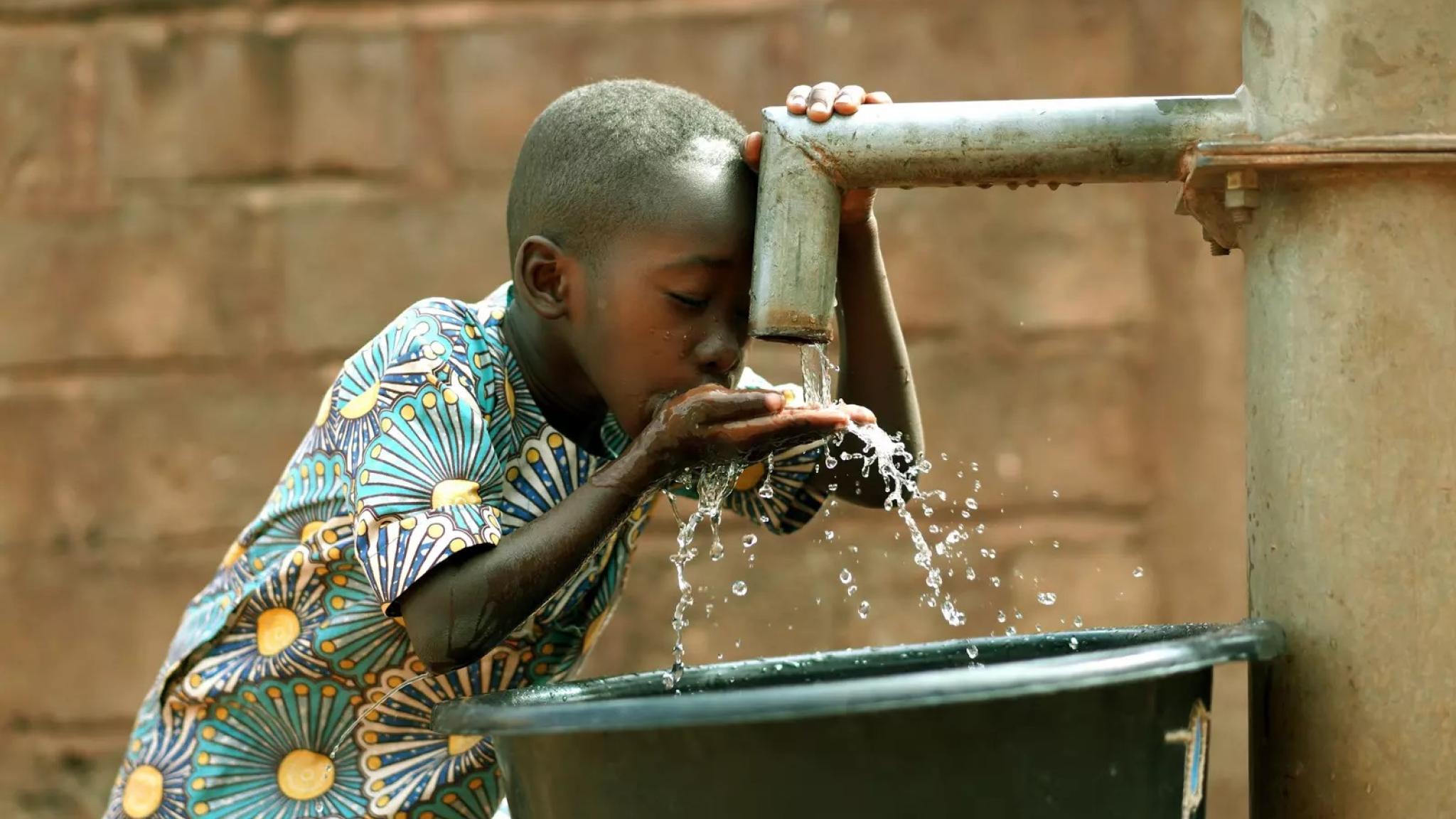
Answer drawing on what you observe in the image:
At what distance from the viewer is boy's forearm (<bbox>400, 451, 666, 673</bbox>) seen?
166 centimetres

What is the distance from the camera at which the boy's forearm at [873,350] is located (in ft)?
6.95

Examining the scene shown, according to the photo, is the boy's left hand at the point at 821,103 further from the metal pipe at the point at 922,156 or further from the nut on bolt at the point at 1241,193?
the nut on bolt at the point at 1241,193

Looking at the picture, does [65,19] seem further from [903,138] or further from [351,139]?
[903,138]

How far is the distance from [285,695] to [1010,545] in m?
1.85

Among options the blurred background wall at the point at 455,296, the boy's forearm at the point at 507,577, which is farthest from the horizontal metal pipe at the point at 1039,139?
the blurred background wall at the point at 455,296

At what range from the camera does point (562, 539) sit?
1.67m

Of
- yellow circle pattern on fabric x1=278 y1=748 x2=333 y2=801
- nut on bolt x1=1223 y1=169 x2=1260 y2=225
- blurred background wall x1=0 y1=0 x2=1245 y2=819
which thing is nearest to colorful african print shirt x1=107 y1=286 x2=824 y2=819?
yellow circle pattern on fabric x1=278 y1=748 x2=333 y2=801

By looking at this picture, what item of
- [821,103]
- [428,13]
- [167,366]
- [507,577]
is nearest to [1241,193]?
[821,103]

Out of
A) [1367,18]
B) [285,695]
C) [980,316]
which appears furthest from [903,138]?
[980,316]

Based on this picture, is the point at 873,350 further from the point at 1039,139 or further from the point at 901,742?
the point at 901,742

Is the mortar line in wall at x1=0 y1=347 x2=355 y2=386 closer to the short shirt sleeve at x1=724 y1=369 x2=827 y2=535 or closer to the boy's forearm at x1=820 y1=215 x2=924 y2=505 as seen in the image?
the short shirt sleeve at x1=724 y1=369 x2=827 y2=535

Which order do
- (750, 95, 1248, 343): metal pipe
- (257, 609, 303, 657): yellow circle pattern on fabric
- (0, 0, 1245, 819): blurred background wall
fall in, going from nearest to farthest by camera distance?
(750, 95, 1248, 343): metal pipe, (257, 609, 303, 657): yellow circle pattern on fabric, (0, 0, 1245, 819): blurred background wall

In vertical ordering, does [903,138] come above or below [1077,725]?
above

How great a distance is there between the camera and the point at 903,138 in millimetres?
1583
